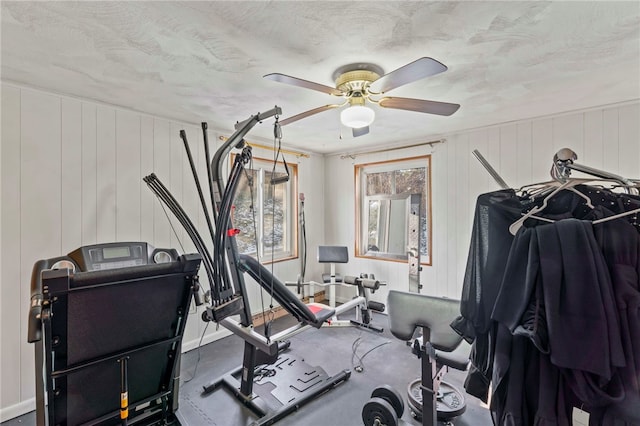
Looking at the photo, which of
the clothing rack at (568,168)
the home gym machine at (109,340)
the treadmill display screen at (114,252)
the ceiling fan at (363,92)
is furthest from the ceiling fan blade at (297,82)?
Answer: the treadmill display screen at (114,252)

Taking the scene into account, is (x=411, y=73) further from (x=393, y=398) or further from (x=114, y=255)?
(x=114, y=255)

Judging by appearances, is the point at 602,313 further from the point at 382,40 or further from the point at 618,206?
the point at 382,40

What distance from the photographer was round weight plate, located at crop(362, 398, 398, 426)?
5.69 feet

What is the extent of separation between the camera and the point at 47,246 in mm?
2197

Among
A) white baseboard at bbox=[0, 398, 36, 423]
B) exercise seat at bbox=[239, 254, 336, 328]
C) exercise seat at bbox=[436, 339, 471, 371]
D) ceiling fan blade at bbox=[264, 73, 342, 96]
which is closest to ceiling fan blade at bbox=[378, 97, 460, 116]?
ceiling fan blade at bbox=[264, 73, 342, 96]

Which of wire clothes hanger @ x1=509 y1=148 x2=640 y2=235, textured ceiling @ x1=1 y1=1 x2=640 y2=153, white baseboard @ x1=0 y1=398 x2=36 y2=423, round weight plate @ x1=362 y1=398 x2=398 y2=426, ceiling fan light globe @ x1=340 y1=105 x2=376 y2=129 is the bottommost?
white baseboard @ x1=0 y1=398 x2=36 y2=423

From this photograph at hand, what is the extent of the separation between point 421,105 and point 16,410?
3.47 metres

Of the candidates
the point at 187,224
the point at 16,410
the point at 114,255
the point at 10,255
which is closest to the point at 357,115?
the point at 187,224

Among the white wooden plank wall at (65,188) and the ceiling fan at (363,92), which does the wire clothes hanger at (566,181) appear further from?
the white wooden plank wall at (65,188)

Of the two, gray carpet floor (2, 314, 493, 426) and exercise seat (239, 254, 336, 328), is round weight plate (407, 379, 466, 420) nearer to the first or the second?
gray carpet floor (2, 314, 493, 426)

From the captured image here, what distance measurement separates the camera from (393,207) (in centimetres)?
397

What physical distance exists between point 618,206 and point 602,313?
38cm

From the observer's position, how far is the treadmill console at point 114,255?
1838mm

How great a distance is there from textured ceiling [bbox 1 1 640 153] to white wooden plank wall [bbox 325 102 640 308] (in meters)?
0.26
